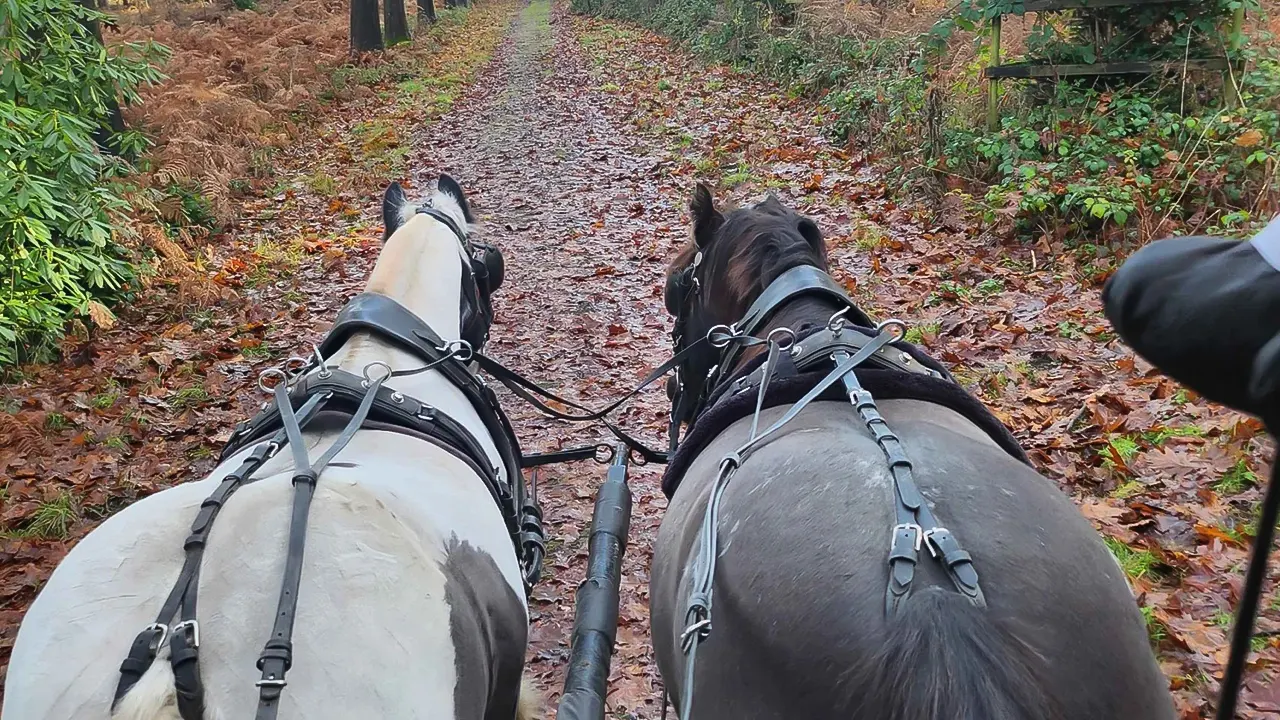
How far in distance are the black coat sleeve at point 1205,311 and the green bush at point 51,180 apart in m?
6.48

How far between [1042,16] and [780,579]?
803cm

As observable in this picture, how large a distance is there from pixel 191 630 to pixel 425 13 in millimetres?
28329

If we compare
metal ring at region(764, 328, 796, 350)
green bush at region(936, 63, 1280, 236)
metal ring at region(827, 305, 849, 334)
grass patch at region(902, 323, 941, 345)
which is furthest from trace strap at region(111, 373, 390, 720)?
green bush at region(936, 63, 1280, 236)

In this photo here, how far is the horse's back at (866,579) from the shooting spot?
4.78 feet

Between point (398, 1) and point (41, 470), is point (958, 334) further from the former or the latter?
point (398, 1)

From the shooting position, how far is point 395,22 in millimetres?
20547

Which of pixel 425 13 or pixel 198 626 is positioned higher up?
pixel 425 13

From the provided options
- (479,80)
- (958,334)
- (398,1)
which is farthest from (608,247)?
(398,1)

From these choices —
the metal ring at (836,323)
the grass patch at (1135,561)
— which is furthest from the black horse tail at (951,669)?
the grass patch at (1135,561)

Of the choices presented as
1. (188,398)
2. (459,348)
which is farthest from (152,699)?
(188,398)

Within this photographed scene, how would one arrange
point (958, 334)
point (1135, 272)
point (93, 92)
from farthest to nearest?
point (93, 92), point (958, 334), point (1135, 272)

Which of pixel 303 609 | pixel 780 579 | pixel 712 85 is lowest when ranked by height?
pixel 780 579

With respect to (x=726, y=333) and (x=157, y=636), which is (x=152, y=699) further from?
(x=726, y=333)

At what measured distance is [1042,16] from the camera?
769 cm
